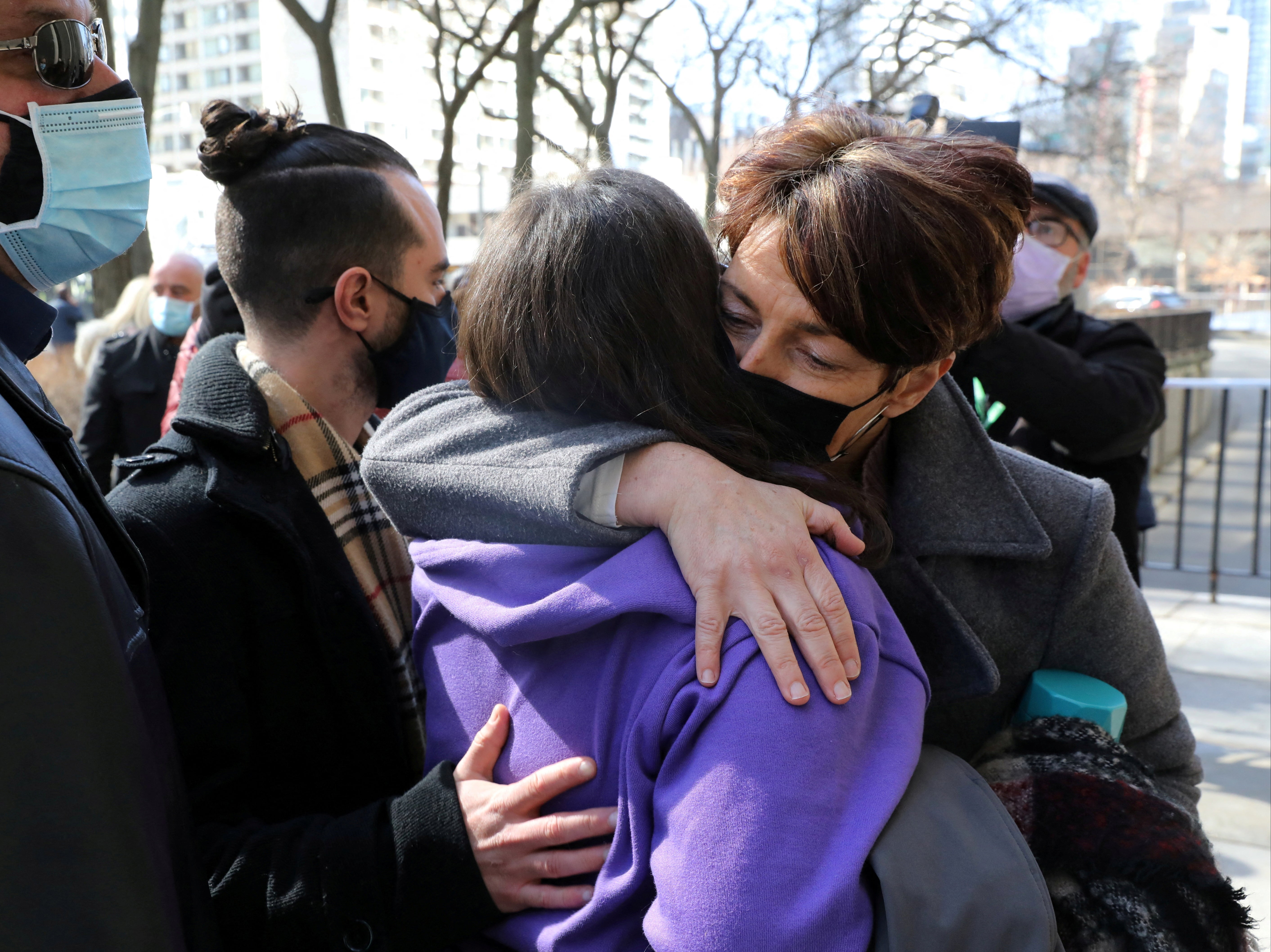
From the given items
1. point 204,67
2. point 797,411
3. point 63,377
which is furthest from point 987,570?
point 204,67

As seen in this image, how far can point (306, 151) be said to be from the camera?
223 centimetres

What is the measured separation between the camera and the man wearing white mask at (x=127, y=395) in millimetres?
4945

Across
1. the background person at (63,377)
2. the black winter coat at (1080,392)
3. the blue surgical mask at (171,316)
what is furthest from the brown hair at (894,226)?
the background person at (63,377)

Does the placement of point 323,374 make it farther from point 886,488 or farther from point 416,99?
point 416,99

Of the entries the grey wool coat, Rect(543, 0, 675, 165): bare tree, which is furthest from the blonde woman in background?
Rect(543, 0, 675, 165): bare tree

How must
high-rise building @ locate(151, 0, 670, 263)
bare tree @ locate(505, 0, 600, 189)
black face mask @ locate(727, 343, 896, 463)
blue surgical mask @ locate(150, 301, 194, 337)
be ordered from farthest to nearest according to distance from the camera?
1. bare tree @ locate(505, 0, 600, 189)
2. high-rise building @ locate(151, 0, 670, 263)
3. blue surgical mask @ locate(150, 301, 194, 337)
4. black face mask @ locate(727, 343, 896, 463)

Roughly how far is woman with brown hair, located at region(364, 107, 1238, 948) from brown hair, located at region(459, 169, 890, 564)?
0.11ft

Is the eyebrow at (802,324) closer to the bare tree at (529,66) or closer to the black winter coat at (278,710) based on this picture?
the black winter coat at (278,710)

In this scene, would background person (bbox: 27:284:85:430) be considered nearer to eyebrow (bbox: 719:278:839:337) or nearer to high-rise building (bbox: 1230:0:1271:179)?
eyebrow (bbox: 719:278:839:337)

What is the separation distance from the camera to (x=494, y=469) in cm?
130

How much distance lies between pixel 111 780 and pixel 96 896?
10cm

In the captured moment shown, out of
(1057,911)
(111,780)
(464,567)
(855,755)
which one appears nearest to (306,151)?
(464,567)

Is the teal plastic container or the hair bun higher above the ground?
the hair bun

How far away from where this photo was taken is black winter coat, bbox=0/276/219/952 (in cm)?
87
